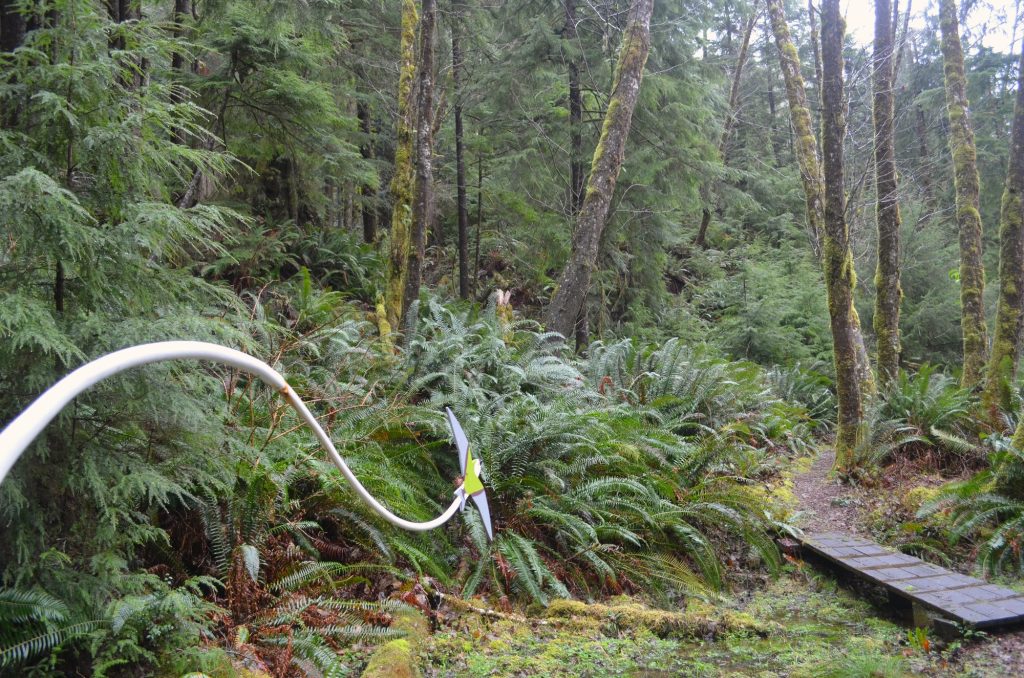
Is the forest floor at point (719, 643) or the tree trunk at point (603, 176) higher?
the tree trunk at point (603, 176)

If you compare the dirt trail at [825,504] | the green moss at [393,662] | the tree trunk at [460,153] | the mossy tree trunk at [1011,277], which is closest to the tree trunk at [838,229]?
the dirt trail at [825,504]

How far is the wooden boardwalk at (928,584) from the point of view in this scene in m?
4.19

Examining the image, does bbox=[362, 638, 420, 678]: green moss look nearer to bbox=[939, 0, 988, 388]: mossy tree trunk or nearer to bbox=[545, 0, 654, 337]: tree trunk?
bbox=[545, 0, 654, 337]: tree trunk

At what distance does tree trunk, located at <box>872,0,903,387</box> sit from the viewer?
10055 millimetres

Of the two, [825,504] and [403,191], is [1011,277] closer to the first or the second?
[825,504]

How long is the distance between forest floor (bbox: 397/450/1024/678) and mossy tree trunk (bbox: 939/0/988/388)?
22.0 feet

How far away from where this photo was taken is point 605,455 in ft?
19.5

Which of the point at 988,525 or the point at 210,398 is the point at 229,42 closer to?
the point at 210,398

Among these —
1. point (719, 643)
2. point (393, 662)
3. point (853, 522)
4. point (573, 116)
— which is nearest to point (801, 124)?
point (573, 116)

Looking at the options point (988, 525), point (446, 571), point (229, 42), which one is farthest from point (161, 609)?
point (229, 42)

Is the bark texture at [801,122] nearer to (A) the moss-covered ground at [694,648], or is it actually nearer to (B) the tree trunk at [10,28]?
(A) the moss-covered ground at [694,648]

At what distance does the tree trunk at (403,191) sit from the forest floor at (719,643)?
4981mm

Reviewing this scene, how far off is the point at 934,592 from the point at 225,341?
15.7 ft

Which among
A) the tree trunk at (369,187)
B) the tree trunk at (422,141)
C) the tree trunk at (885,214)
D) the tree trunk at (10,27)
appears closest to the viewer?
the tree trunk at (10,27)
